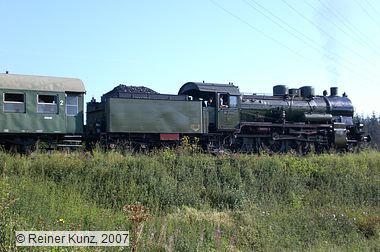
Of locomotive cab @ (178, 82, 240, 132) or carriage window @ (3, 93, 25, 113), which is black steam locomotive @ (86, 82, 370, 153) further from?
carriage window @ (3, 93, 25, 113)

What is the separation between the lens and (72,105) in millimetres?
18109

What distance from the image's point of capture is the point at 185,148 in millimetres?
16844

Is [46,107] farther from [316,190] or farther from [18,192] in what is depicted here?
[316,190]

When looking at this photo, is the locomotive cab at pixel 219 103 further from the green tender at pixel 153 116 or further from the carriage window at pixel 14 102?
the carriage window at pixel 14 102

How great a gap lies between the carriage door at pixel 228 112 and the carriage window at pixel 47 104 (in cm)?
729

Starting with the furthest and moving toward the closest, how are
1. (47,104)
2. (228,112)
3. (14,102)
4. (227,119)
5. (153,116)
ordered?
(228,112) < (227,119) < (153,116) < (47,104) < (14,102)

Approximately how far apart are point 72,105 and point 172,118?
4.11 meters

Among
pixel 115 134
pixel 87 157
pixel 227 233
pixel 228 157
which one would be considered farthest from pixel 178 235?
pixel 115 134

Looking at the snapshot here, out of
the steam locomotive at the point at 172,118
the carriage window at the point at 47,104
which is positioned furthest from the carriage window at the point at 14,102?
the carriage window at the point at 47,104

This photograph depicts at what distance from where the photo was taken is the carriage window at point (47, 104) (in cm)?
1727

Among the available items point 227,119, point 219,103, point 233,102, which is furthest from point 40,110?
point 233,102

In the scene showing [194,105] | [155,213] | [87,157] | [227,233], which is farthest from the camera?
[194,105]

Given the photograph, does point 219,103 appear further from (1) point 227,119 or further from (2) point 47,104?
(2) point 47,104

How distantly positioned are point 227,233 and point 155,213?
6.02 feet
